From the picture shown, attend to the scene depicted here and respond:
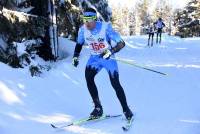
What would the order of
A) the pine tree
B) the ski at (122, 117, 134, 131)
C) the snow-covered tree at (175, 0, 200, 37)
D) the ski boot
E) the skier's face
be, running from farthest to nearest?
1. the pine tree
2. the snow-covered tree at (175, 0, 200, 37)
3. the ski boot
4. the skier's face
5. the ski at (122, 117, 134, 131)

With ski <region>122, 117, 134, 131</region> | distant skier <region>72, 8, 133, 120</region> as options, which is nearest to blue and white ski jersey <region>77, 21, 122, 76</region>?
distant skier <region>72, 8, 133, 120</region>

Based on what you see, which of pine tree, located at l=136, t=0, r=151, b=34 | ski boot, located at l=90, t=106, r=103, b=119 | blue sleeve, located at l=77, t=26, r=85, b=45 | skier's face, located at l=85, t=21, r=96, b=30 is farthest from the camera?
pine tree, located at l=136, t=0, r=151, b=34

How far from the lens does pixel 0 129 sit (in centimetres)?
838

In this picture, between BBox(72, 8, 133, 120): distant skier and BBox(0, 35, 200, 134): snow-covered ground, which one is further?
BBox(0, 35, 200, 134): snow-covered ground

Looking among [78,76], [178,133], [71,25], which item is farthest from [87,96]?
[71,25]

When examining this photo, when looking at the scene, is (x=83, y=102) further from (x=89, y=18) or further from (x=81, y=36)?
(x=89, y=18)

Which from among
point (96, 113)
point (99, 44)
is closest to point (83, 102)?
point (96, 113)

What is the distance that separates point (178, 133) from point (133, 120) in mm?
1274

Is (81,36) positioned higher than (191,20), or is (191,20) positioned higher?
(81,36)

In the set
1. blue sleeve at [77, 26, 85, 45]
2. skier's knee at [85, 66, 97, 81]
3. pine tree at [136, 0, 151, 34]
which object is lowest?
pine tree at [136, 0, 151, 34]

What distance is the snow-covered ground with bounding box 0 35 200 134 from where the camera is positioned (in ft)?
29.4

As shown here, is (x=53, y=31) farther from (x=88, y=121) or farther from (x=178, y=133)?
(x=178, y=133)

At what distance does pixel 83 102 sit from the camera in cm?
1167

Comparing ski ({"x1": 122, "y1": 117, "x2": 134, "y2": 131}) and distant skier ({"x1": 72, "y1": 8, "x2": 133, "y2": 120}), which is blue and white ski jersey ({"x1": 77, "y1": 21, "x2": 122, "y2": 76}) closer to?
distant skier ({"x1": 72, "y1": 8, "x2": 133, "y2": 120})
